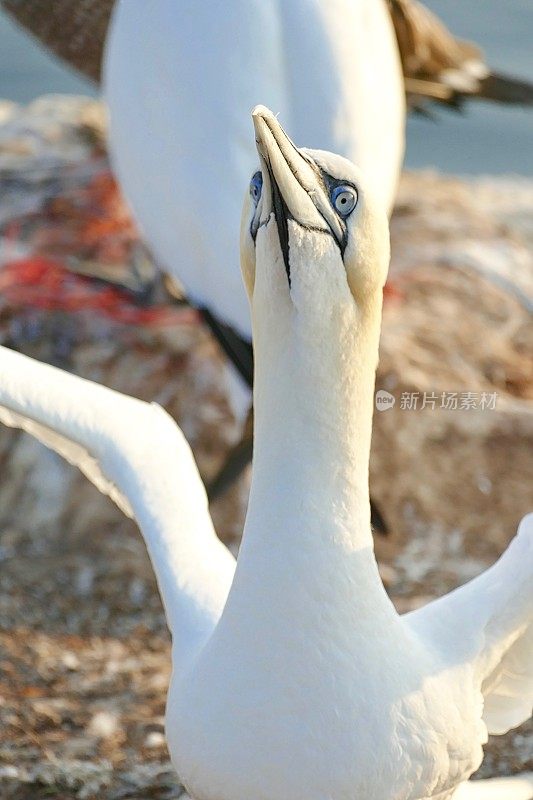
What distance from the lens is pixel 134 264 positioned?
15.7ft

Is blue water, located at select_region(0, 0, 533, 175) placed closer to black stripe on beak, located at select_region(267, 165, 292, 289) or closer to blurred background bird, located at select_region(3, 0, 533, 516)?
blurred background bird, located at select_region(3, 0, 533, 516)

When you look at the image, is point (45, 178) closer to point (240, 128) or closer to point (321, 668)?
point (240, 128)

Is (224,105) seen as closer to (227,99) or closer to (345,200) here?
(227,99)

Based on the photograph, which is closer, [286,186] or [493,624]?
[286,186]

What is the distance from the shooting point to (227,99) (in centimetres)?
339

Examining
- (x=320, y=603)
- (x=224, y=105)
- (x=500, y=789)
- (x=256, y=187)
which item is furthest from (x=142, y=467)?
(x=224, y=105)

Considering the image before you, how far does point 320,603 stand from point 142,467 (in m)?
0.61

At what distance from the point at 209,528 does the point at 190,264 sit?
44.6 inches

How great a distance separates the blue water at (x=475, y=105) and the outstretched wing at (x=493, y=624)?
14.3 feet

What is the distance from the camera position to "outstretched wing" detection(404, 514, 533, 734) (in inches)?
89.0

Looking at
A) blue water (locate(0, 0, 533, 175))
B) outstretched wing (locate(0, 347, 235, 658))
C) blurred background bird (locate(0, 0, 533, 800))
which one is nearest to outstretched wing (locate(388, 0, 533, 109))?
blurred background bird (locate(0, 0, 533, 800))

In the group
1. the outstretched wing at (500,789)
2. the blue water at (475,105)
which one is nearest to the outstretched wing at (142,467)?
the outstretched wing at (500,789)

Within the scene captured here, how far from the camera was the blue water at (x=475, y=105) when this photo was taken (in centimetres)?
673

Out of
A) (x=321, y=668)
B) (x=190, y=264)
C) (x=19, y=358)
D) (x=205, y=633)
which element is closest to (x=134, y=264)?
(x=190, y=264)
